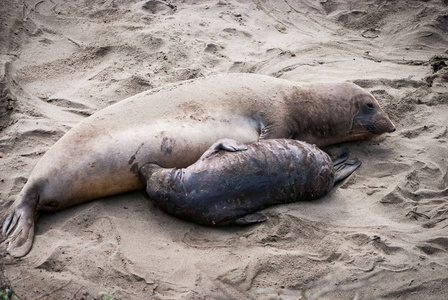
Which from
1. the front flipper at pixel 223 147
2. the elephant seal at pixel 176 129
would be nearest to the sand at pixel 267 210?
the elephant seal at pixel 176 129

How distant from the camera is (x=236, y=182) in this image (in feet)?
12.0

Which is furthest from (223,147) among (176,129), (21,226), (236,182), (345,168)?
(21,226)

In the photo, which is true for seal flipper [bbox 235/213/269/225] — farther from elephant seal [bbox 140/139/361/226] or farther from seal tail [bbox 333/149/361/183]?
seal tail [bbox 333/149/361/183]

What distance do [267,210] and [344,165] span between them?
1.18 meters

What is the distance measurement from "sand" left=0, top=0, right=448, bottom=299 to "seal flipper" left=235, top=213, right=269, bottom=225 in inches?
2.3

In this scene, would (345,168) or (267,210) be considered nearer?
(267,210)

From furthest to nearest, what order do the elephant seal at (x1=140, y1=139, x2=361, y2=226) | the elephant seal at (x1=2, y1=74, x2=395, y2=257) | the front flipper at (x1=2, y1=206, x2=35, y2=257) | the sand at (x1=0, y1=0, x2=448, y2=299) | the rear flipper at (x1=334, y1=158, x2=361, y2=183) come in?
the rear flipper at (x1=334, y1=158, x2=361, y2=183), the elephant seal at (x1=2, y1=74, x2=395, y2=257), the elephant seal at (x1=140, y1=139, x2=361, y2=226), the front flipper at (x1=2, y1=206, x2=35, y2=257), the sand at (x1=0, y1=0, x2=448, y2=299)

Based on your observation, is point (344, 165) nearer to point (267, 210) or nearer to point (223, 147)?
point (267, 210)

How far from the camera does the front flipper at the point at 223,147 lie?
3822 millimetres

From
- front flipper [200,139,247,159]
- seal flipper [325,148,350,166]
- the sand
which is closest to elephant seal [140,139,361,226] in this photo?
front flipper [200,139,247,159]

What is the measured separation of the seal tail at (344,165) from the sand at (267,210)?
0.08 metres

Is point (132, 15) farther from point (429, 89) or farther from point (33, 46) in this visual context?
point (429, 89)

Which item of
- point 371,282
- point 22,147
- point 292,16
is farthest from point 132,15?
point 371,282

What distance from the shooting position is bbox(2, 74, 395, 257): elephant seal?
3.77 metres
